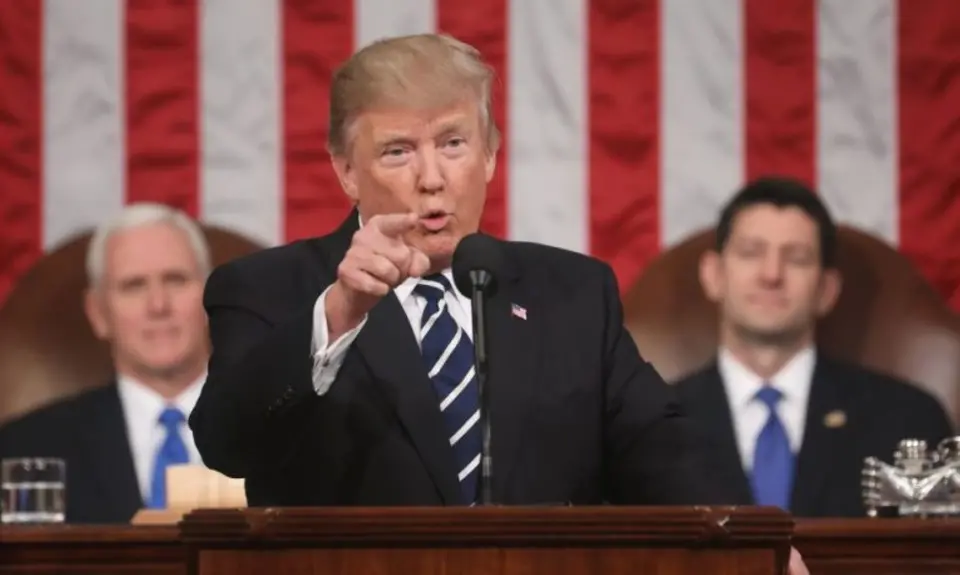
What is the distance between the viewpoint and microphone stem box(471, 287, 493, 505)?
272 centimetres

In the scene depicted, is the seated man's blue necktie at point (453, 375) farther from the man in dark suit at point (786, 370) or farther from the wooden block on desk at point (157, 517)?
the man in dark suit at point (786, 370)

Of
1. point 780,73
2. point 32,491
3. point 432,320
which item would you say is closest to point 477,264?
point 432,320

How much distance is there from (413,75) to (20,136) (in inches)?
99.6

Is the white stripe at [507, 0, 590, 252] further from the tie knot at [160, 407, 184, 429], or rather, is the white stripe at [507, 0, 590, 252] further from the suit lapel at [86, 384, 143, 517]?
the suit lapel at [86, 384, 143, 517]

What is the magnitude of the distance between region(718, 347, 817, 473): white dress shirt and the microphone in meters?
2.73

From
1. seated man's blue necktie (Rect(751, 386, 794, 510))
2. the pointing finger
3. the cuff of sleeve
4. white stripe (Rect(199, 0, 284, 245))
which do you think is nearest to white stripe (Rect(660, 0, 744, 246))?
seated man's blue necktie (Rect(751, 386, 794, 510))

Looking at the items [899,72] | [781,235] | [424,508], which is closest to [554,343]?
[424,508]

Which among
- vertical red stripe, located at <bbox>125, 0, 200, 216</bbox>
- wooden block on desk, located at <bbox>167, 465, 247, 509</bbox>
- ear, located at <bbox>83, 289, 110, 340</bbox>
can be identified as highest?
vertical red stripe, located at <bbox>125, 0, 200, 216</bbox>

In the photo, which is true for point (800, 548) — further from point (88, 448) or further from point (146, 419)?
point (88, 448)

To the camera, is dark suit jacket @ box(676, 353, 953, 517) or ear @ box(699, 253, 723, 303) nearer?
dark suit jacket @ box(676, 353, 953, 517)

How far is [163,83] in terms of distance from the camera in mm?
5574

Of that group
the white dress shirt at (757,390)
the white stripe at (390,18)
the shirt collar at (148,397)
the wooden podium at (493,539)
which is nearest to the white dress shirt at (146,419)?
the shirt collar at (148,397)

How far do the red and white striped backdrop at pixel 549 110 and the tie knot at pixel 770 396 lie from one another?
1.55 feet

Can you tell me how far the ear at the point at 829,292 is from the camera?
5508 mm
